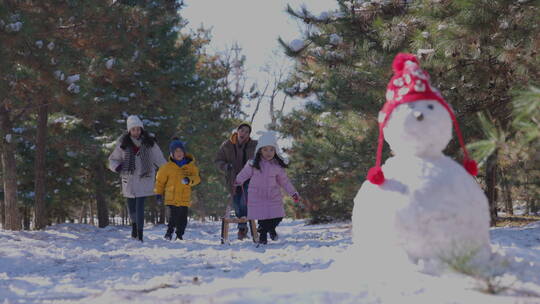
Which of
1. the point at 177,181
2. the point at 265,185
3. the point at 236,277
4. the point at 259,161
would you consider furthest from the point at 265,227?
the point at 236,277

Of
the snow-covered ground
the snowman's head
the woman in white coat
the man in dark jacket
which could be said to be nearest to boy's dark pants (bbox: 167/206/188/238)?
the woman in white coat

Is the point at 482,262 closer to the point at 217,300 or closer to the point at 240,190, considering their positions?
the point at 217,300

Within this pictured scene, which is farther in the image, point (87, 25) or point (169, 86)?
point (169, 86)

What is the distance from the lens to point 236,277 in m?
4.59

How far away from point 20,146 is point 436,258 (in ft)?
42.1

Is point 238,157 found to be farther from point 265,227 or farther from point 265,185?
point 265,227

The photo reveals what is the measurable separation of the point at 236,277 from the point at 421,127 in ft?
6.30

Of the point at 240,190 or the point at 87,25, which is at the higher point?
the point at 87,25

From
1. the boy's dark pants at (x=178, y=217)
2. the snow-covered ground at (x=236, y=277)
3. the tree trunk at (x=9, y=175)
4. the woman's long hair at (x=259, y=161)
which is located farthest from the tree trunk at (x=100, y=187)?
the woman's long hair at (x=259, y=161)

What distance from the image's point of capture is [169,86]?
15602 millimetres

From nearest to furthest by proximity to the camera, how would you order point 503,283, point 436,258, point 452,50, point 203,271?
1. point 503,283
2. point 436,258
3. point 203,271
4. point 452,50

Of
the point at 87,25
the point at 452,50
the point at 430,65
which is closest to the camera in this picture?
the point at 452,50

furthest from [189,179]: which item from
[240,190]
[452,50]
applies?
[452,50]

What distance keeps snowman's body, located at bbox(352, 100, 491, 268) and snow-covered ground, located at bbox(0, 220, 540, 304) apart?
0.21 m
